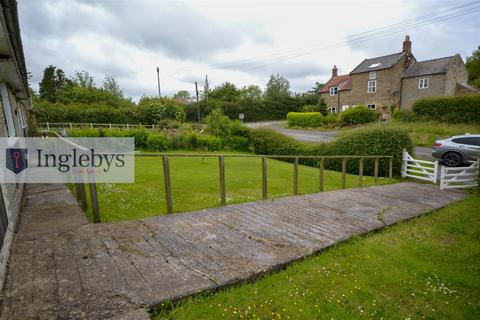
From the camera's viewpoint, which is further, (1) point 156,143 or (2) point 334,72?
(2) point 334,72

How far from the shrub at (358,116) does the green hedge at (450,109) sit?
4299mm

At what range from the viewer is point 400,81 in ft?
95.6

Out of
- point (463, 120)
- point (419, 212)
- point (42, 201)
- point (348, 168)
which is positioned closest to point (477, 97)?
point (463, 120)

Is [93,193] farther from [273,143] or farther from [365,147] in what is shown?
[273,143]

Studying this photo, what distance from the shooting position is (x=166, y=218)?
4.25m

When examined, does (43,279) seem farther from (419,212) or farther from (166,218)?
(419,212)

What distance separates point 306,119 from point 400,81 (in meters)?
10.9

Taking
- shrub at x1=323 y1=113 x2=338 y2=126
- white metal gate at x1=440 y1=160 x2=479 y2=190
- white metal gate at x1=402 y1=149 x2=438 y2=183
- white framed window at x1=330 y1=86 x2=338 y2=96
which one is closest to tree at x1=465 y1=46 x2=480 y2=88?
white framed window at x1=330 y1=86 x2=338 y2=96

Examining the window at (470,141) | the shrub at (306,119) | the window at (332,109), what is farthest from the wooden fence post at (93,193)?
the window at (332,109)

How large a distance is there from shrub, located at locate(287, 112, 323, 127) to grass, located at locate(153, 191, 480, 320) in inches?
1021

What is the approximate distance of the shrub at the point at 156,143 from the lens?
1625 centimetres

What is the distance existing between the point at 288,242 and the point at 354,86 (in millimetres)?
33011

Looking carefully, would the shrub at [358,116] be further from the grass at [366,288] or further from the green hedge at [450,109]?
the grass at [366,288]

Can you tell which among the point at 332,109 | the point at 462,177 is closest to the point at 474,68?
the point at 332,109
